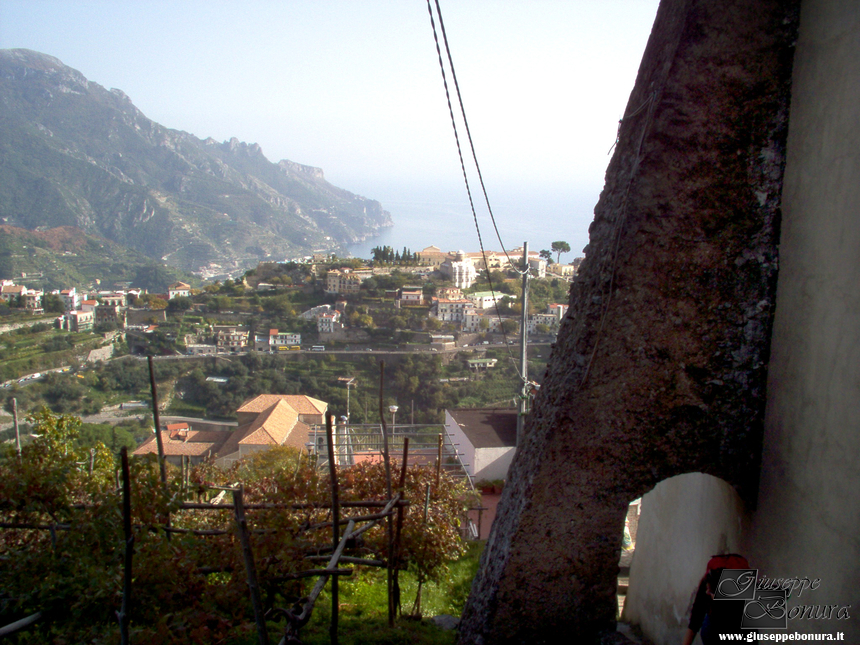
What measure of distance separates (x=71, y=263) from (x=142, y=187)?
31943mm

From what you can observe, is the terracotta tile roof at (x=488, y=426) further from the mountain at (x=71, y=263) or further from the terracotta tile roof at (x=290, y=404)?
the mountain at (x=71, y=263)

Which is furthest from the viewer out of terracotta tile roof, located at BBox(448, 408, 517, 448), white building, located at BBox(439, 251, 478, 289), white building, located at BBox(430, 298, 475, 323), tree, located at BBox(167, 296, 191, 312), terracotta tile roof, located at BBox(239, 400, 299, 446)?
white building, located at BBox(439, 251, 478, 289)

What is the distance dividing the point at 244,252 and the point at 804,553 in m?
71.8

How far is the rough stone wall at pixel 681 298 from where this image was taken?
2666 mm

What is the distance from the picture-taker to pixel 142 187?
77.9m

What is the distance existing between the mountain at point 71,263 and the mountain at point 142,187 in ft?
24.6

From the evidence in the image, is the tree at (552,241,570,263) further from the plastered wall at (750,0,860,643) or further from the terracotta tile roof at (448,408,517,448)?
the plastered wall at (750,0,860,643)

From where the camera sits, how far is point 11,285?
120 feet

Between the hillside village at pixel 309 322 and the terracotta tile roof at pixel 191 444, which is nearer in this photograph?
the terracotta tile roof at pixel 191 444

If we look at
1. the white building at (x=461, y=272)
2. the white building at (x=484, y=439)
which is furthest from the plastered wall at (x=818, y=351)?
the white building at (x=461, y=272)

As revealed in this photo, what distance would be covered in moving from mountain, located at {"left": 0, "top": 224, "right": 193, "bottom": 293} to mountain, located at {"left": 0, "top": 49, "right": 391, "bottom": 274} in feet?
24.6

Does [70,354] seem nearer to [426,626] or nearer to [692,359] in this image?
[426,626]

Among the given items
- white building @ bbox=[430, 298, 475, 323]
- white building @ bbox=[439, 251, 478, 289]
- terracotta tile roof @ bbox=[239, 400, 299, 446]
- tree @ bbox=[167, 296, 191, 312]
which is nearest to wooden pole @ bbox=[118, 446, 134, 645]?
terracotta tile roof @ bbox=[239, 400, 299, 446]

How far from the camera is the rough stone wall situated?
2.67 meters
